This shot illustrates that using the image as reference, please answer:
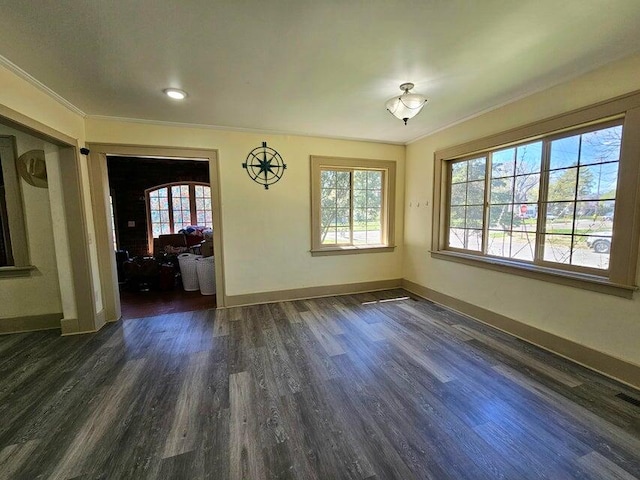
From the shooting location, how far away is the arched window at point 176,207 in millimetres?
7469

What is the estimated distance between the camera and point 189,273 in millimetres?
4676

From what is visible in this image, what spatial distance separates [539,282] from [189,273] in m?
4.79

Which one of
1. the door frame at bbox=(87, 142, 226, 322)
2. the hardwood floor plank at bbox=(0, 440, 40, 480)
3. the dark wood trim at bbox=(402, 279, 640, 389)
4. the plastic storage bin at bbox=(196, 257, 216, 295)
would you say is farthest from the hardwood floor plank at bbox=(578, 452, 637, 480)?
the plastic storage bin at bbox=(196, 257, 216, 295)

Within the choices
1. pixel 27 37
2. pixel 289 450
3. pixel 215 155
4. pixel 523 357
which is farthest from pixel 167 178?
pixel 523 357

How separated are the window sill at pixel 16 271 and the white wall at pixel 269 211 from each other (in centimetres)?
180

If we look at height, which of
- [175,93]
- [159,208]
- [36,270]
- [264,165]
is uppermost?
[175,93]

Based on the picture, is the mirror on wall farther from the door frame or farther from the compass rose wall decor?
the compass rose wall decor

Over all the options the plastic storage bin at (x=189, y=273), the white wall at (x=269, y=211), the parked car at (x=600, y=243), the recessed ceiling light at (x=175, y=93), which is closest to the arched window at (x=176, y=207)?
the plastic storage bin at (x=189, y=273)

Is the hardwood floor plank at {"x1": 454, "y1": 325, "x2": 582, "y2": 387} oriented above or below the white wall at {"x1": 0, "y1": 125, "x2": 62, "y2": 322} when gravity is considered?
below

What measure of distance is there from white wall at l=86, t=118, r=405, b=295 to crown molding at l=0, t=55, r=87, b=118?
53 centimetres

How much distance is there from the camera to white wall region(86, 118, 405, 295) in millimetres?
3615

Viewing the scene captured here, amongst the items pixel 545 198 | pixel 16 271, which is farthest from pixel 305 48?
pixel 16 271

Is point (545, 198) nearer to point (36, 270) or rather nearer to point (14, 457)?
point (14, 457)

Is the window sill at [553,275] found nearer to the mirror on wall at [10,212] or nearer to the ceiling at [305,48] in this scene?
the ceiling at [305,48]
